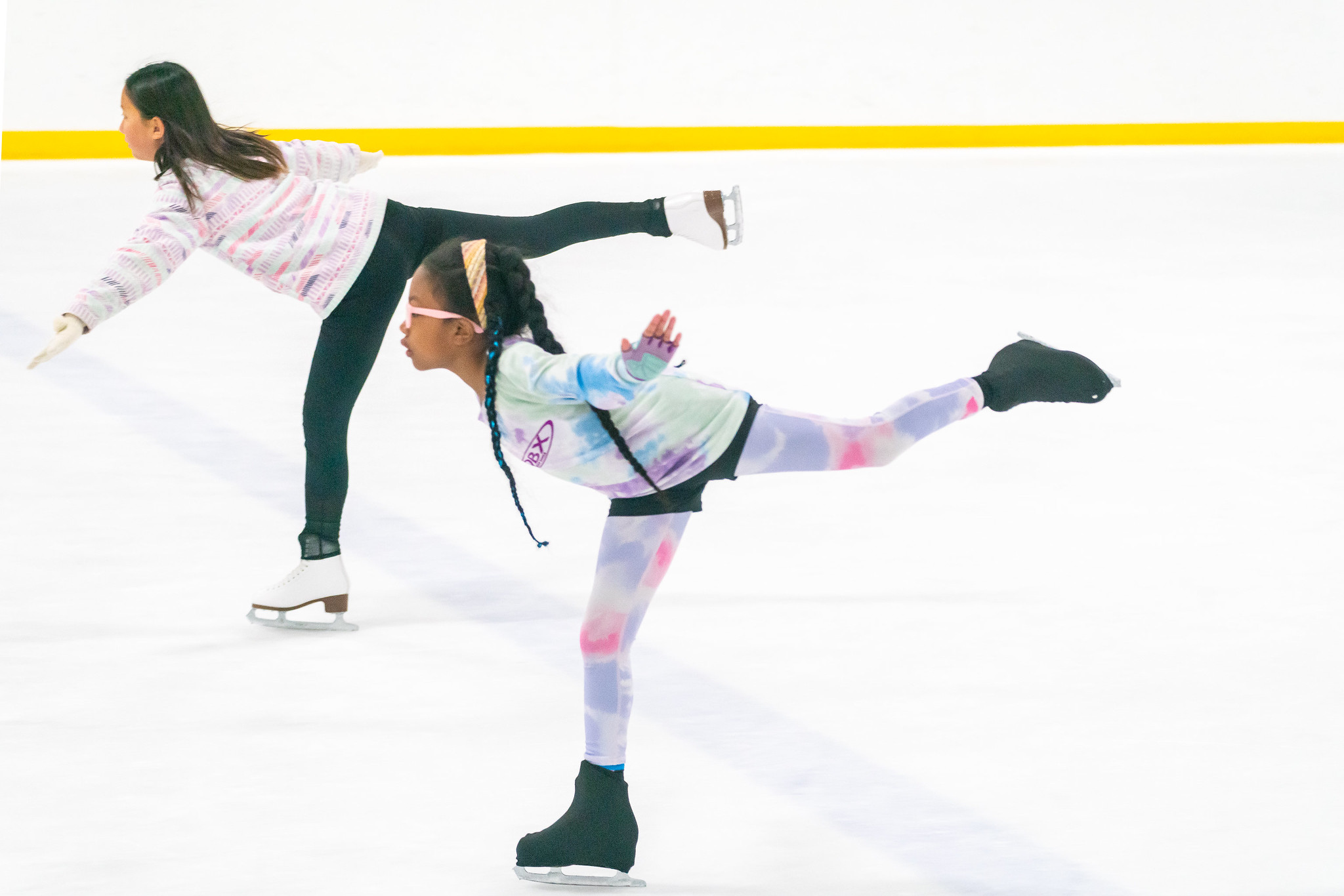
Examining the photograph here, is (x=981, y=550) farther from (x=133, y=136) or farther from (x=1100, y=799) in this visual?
(x=133, y=136)

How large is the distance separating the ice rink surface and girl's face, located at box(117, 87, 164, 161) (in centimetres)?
91

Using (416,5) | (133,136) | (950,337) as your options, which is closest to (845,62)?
(416,5)

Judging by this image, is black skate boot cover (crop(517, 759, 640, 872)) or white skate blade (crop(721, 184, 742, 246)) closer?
black skate boot cover (crop(517, 759, 640, 872))

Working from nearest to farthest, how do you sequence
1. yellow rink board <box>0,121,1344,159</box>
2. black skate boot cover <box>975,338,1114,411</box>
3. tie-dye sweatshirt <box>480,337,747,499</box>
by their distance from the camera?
tie-dye sweatshirt <box>480,337,747,499</box> < black skate boot cover <box>975,338,1114,411</box> < yellow rink board <box>0,121,1344,159</box>

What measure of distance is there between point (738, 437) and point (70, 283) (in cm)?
496

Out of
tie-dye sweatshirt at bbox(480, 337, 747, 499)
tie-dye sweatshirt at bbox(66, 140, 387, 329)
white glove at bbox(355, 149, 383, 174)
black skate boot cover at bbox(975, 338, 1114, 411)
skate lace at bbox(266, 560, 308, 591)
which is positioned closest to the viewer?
tie-dye sweatshirt at bbox(480, 337, 747, 499)

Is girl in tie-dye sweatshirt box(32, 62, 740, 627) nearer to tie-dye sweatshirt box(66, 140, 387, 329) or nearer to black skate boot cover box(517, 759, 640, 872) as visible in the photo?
tie-dye sweatshirt box(66, 140, 387, 329)

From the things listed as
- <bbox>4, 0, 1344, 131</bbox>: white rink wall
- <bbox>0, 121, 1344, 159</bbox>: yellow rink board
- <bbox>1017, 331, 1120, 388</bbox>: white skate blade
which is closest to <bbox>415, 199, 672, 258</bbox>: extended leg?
<bbox>1017, 331, 1120, 388</bbox>: white skate blade

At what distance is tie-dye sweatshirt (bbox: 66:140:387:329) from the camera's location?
2867 millimetres

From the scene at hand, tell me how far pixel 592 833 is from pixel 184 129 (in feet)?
4.96

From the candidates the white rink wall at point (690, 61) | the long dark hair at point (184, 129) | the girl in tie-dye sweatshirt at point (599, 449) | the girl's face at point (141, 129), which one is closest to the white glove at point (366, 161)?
the long dark hair at point (184, 129)

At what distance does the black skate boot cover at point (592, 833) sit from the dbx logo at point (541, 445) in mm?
408

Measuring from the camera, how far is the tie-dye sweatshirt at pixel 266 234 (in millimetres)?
2867

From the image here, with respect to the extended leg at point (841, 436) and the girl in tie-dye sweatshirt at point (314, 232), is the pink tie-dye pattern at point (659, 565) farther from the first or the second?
the girl in tie-dye sweatshirt at point (314, 232)
